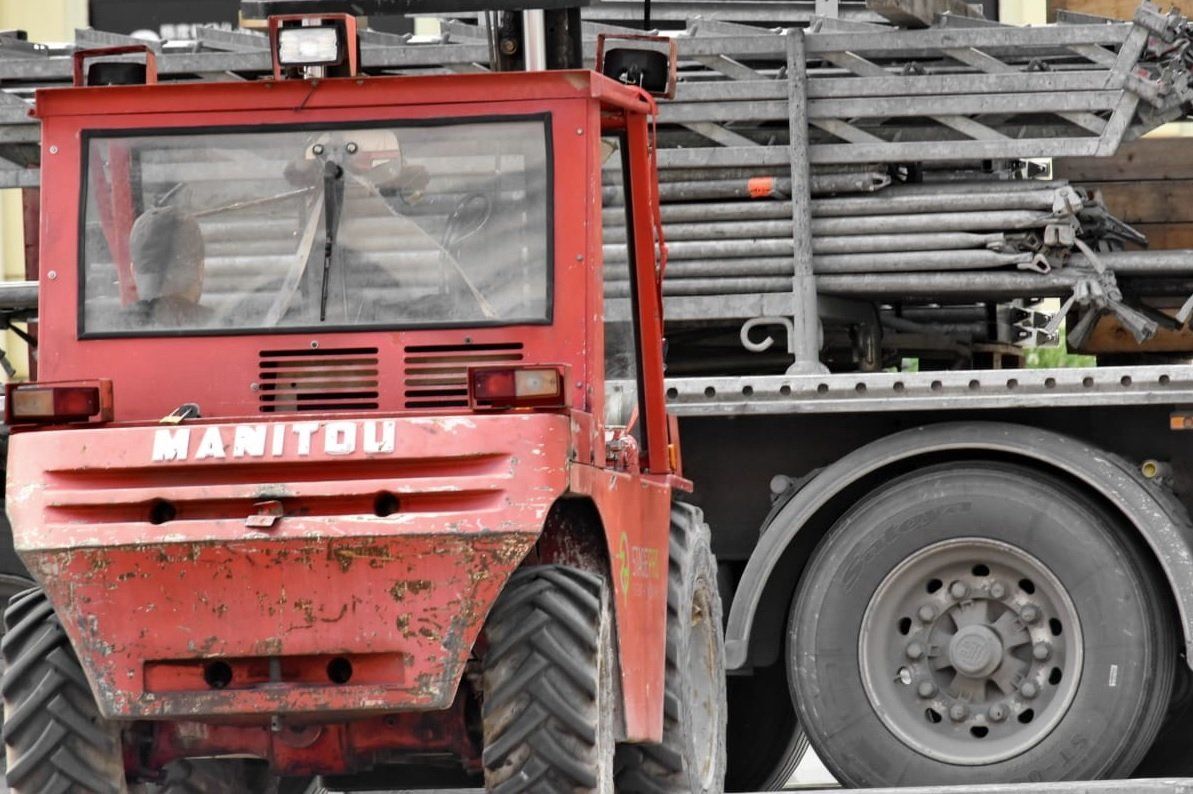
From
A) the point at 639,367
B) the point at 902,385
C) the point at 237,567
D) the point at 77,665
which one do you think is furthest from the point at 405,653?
the point at 902,385

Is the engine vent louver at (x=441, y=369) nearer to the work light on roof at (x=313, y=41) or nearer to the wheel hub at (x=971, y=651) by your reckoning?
the work light on roof at (x=313, y=41)

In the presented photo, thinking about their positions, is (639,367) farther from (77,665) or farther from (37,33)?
(37,33)

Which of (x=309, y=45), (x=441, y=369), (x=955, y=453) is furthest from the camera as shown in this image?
(x=955, y=453)

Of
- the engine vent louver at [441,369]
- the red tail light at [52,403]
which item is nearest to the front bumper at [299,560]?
the red tail light at [52,403]

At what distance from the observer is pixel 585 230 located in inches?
263

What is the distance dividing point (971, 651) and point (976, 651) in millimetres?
20

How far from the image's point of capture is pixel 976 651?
30.3 ft

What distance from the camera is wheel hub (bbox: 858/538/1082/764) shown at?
926 cm

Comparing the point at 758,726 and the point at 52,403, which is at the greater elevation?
the point at 52,403

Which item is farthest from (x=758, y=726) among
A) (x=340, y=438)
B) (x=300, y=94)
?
(x=340, y=438)

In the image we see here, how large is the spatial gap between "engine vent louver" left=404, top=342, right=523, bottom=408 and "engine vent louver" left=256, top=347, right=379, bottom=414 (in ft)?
0.36

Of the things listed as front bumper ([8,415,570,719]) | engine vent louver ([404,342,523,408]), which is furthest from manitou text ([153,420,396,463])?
engine vent louver ([404,342,523,408])

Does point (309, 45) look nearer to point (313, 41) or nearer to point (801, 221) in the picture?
point (313, 41)

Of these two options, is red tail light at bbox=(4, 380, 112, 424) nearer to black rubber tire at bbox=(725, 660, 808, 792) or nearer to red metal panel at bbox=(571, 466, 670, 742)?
red metal panel at bbox=(571, 466, 670, 742)
